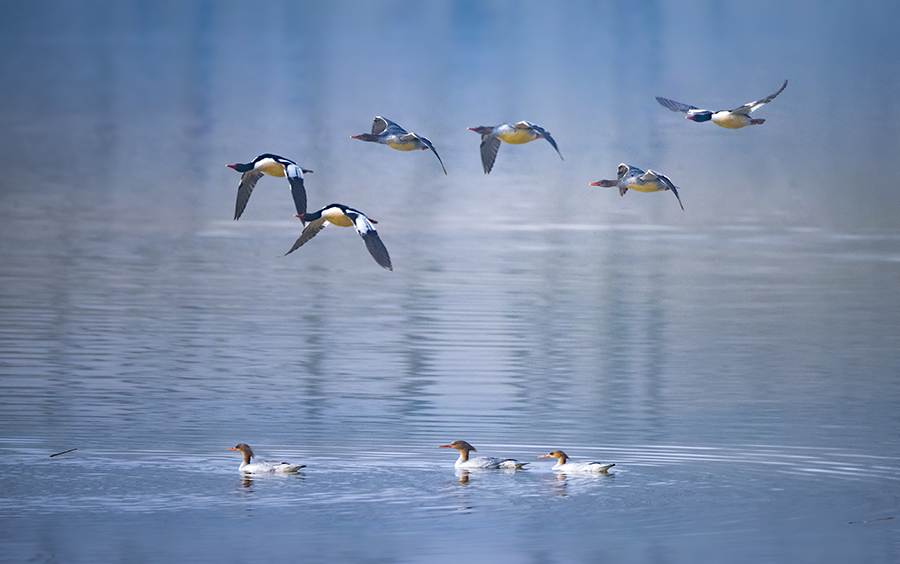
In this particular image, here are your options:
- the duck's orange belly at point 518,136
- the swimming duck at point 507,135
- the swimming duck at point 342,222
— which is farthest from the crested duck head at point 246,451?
the duck's orange belly at point 518,136

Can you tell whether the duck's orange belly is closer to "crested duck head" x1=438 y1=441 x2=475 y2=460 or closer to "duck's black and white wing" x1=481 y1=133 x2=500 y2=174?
"duck's black and white wing" x1=481 y1=133 x2=500 y2=174

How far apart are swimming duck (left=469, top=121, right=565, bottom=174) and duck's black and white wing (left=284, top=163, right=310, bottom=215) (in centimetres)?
208

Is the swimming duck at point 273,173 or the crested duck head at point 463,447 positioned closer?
the crested duck head at point 463,447

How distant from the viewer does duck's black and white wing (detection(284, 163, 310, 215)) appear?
13634 mm

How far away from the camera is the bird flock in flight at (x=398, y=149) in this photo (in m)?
13.8

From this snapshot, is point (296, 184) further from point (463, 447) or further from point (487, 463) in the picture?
point (487, 463)

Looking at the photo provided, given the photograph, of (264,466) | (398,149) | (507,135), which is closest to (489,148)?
(507,135)

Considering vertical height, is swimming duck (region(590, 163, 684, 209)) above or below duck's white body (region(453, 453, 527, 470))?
above

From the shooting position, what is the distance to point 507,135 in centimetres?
1536

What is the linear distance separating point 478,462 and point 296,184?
3348 millimetres

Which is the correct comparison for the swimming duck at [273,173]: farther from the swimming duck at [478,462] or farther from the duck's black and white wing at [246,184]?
the swimming duck at [478,462]

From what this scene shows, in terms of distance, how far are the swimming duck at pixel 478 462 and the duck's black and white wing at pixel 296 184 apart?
112 inches

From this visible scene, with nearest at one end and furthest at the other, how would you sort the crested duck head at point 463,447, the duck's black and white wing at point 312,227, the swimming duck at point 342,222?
the swimming duck at point 342,222 < the crested duck head at point 463,447 < the duck's black and white wing at point 312,227

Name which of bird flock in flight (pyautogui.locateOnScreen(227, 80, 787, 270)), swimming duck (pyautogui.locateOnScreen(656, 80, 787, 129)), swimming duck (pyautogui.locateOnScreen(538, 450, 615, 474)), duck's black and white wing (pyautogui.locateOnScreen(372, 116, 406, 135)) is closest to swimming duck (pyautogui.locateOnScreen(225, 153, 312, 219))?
bird flock in flight (pyautogui.locateOnScreen(227, 80, 787, 270))
